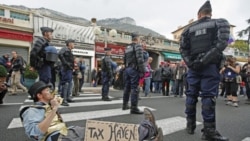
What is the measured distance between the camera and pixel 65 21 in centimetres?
2102

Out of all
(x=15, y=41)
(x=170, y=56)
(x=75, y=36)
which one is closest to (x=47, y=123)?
(x=15, y=41)

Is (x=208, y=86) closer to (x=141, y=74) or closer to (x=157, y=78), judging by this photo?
(x=141, y=74)

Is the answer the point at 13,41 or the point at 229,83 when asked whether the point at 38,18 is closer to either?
Answer: the point at 13,41

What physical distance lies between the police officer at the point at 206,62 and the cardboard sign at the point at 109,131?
147 centimetres

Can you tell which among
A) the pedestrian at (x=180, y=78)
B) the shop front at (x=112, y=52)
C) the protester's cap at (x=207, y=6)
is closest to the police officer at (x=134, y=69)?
the protester's cap at (x=207, y=6)

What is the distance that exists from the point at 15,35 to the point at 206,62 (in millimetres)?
16526

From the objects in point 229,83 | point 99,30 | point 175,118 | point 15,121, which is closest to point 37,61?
point 15,121

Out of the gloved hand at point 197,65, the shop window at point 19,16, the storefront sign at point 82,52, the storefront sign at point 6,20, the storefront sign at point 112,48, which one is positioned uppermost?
the shop window at point 19,16

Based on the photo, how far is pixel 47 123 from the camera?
2.50m

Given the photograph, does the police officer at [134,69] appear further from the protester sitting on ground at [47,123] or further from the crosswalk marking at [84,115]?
the protester sitting on ground at [47,123]

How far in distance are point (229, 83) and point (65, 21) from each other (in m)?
15.8

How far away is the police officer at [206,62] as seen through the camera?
3.66 metres

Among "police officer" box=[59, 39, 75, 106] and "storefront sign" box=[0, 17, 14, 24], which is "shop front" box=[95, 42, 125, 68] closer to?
"storefront sign" box=[0, 17, 14, 24]

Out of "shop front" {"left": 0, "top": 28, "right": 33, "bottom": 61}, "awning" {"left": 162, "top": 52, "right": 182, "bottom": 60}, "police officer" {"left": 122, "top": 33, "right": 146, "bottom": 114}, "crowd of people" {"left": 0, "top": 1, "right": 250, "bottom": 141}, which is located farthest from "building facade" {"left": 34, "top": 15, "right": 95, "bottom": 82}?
"police officer" {"left": 122, "top": 33, "right": 146, "bottom": 114}
